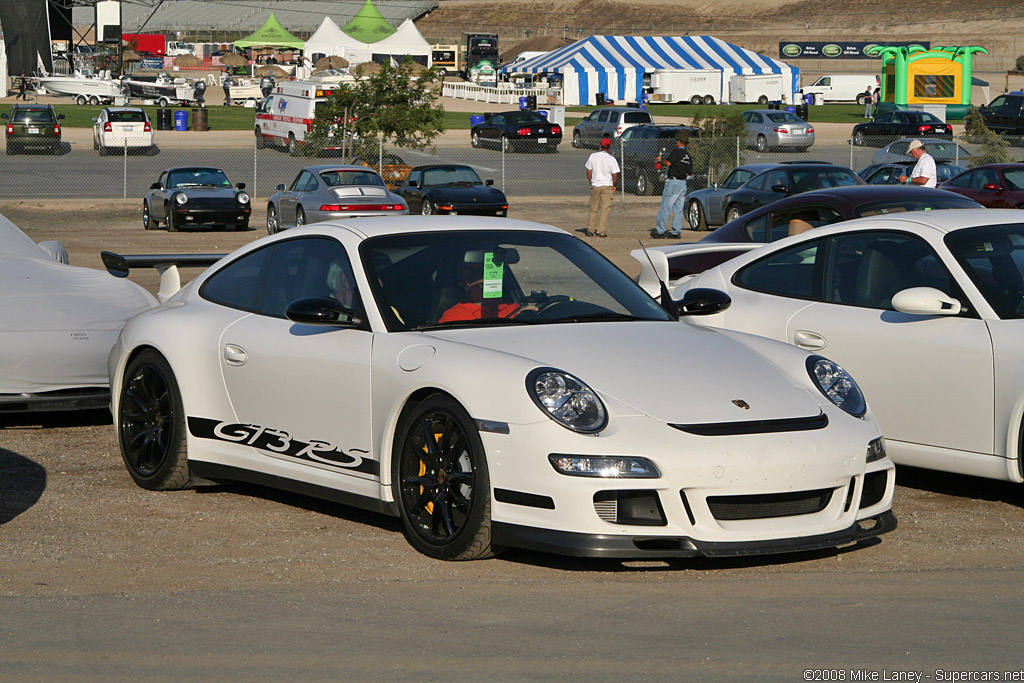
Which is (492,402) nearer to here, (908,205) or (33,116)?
(908,205)

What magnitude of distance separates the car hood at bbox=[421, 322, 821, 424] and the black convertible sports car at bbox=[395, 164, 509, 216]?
20593mm

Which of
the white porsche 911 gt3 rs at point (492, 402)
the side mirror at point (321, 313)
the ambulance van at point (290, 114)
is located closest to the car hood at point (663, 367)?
the white porsche 911 gt3 rs at point (492, 402)

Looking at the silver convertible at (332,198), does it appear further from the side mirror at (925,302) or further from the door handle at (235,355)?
the side mirror at (925,302)

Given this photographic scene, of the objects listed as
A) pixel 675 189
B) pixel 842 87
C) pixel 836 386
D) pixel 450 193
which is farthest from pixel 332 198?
pixel 842 87

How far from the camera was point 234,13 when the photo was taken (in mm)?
136625

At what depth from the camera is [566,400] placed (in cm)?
514

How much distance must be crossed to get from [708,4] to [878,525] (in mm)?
136507

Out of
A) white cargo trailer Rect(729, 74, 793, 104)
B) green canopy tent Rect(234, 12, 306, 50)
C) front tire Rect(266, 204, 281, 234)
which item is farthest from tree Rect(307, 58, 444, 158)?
green canopy tent Rect(234, 12, 306, 50)

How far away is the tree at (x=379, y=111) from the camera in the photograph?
36750 millimetres

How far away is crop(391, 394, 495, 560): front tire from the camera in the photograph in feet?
17.1

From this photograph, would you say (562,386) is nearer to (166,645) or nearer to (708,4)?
(166,645)

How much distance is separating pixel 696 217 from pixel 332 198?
24.3ft

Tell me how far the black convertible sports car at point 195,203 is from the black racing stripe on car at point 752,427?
21464 millimetres

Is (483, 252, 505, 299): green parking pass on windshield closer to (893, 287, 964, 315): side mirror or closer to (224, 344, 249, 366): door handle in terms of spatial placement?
(224, 344, 249, 366): door handle
